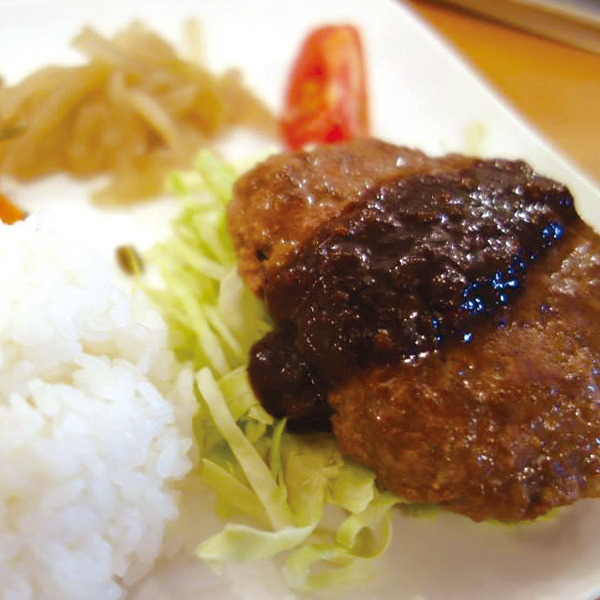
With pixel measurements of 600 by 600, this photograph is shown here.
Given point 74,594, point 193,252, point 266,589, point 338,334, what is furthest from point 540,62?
point 74,594

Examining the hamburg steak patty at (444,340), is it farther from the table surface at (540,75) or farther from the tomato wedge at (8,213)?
the table surface at (540,75)

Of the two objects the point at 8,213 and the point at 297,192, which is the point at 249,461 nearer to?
the point at 297,192

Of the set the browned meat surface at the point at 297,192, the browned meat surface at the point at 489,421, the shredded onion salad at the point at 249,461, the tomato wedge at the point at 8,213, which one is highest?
the browned meat surface at the point at 297,192

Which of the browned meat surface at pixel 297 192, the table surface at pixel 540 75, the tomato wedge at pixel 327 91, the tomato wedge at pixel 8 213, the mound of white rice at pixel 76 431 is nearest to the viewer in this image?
the mound of white rice at pixel 76 431

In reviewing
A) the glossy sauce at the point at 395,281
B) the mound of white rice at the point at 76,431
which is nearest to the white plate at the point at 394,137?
the mound of white rice at the point at 76,431

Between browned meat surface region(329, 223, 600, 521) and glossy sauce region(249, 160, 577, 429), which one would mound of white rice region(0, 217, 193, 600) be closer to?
glossy sauce region(249, 160, 577, 429)

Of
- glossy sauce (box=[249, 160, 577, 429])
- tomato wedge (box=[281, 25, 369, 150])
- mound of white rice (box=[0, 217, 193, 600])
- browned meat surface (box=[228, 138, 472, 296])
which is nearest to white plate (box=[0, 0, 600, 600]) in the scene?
tomato wedge (box=[281, 25, 369, 150])
